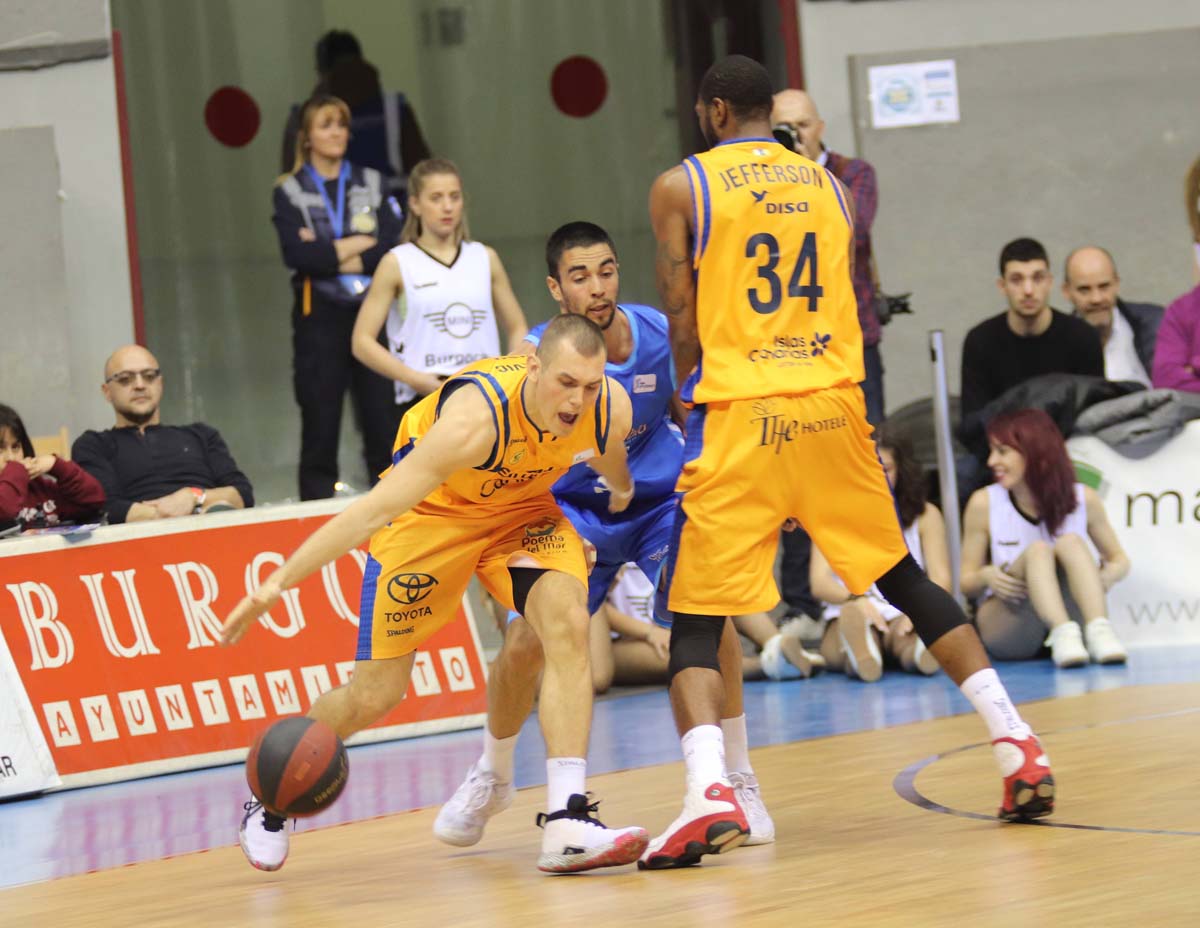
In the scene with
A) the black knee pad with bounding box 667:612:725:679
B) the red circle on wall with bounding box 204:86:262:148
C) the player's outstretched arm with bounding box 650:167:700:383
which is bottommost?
the black knee pad with bounding box 667:612:725:679

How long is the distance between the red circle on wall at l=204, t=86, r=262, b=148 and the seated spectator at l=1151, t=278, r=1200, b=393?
7.50 m

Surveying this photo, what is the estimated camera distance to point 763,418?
5.11m

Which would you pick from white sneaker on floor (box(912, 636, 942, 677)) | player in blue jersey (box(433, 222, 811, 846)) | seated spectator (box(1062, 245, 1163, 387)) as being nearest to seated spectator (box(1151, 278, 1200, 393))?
seated spectator (box(1062, 245, 1163, 387))

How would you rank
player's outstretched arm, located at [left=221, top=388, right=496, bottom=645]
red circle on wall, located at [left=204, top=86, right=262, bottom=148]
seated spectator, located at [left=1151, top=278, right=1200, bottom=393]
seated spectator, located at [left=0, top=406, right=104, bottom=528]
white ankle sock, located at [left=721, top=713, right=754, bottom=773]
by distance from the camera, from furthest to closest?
red circle on wall, located at [left=204, top=86, right=262, bottom=148], seated spectator, located at [left=1151, top=278, right=1200, bottom=393], seated spectator, located at [left=0, top=406, right=104, bottom=528], white ankle sock, located at [left=721, top=713, right=754, bottom=773], player's outstretched arm, located at [left=221, top=388, right=496, bottom=645]

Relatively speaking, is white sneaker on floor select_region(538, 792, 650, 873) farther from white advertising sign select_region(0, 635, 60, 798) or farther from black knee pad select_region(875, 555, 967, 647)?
white advertising sign select_region(0, 635, 60, 798)

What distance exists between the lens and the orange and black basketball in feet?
16.3

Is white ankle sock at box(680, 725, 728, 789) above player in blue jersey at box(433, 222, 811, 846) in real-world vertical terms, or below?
below

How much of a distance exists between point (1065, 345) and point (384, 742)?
13.7ft

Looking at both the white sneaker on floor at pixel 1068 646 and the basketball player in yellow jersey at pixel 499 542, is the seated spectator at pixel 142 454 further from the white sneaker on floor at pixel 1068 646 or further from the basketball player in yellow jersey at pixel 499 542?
Result: the white sneaker on floor at pixel 1068 646

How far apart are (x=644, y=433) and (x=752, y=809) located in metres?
1.55

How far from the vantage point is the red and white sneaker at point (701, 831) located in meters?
4.77

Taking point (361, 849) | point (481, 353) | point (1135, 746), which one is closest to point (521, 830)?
point (361, 849)

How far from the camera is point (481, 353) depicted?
891 cm

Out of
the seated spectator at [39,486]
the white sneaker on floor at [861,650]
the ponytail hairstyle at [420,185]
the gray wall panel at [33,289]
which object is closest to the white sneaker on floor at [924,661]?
the white sneaker on floor at [861,650]
